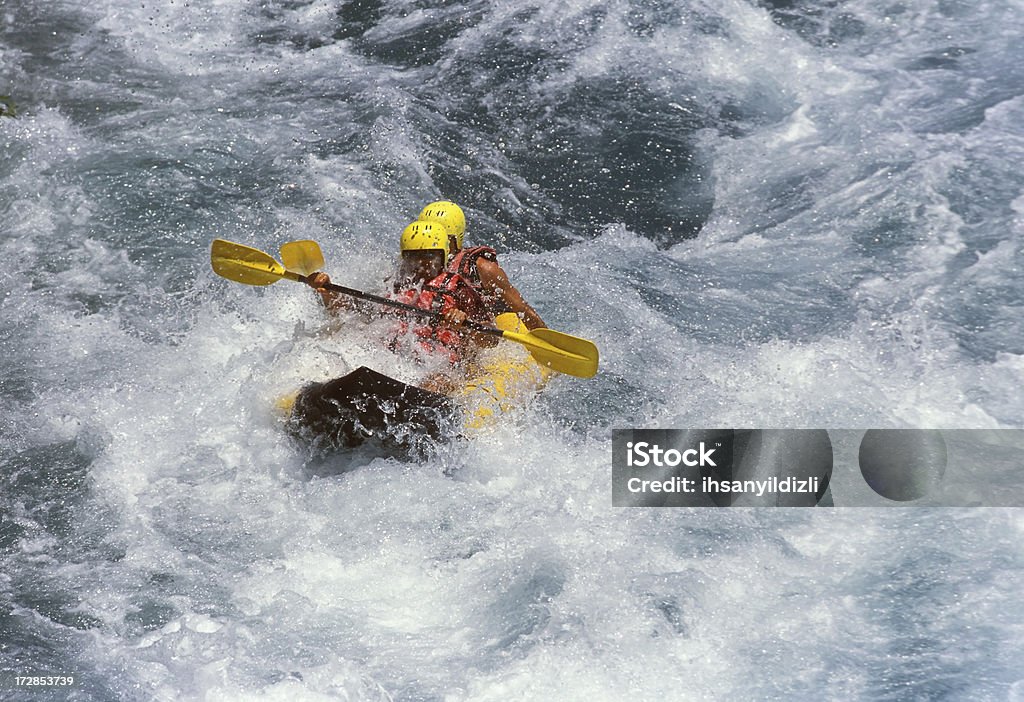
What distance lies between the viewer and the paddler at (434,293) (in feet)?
18.1

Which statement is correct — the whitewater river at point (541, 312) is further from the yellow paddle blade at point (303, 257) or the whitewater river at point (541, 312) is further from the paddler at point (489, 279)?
the paddler at point (489, 279)

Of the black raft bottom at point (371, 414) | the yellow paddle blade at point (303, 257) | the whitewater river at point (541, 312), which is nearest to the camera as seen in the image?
the whitewater river at point (541, 312)

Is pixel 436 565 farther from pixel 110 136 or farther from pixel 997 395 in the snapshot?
pixel 110 136

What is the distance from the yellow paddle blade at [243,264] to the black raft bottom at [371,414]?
1.03 metres

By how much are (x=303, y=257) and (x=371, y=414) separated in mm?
1297

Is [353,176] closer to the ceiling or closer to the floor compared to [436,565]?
closer to the ceiling

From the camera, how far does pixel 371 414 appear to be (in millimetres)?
4789

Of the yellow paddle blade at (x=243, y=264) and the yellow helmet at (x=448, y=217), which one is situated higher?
the yellow helmet at (x=448, y=217)

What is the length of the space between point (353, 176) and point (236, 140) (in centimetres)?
103

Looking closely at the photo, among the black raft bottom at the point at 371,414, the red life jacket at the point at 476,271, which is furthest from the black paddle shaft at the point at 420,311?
the black raft bottom at the point at 371,414

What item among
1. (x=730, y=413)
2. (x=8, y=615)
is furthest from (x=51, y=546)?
(x=730, y=413)

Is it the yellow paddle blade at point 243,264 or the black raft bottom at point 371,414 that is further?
the yellow paddle blade at point 243,264

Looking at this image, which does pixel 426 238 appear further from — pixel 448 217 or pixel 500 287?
pixel 500 287

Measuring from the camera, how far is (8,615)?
180 inches
